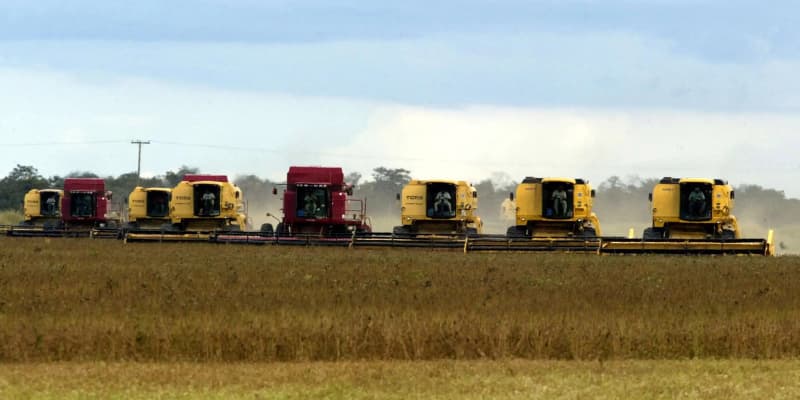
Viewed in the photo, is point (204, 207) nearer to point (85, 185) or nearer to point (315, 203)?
point (315, 203)

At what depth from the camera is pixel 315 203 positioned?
47000 millimetres

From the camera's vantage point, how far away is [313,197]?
154 ft

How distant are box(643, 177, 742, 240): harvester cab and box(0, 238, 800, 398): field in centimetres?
1450

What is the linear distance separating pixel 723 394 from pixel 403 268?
16155 mm

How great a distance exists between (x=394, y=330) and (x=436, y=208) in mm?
27603

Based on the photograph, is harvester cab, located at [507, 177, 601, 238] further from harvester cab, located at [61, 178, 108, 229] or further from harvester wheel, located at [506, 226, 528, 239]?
harvester cab, located at [61, 178, 108, 229]

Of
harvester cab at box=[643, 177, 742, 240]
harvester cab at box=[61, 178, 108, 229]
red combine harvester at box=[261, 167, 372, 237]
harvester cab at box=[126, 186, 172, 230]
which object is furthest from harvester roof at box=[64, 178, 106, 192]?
harvester cab at box=[643, 177, 742, 240]

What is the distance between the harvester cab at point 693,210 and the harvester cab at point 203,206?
16523 mm

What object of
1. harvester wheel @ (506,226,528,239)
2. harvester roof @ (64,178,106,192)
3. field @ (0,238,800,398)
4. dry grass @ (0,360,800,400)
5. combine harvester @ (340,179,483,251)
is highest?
harvester roof @ (64,178,106,192)

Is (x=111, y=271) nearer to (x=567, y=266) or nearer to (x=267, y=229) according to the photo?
(x=567, y=266)

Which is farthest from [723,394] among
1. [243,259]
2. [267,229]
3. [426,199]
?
[267,229]

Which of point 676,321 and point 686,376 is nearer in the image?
point 686,376

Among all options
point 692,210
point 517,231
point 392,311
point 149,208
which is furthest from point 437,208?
point 392,311

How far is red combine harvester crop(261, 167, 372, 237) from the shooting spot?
154 ft
